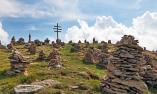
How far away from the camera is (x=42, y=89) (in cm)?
6075

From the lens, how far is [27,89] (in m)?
61.2

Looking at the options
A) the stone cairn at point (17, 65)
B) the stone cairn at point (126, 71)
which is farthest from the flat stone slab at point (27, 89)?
the stone cairn at point (17, 65)

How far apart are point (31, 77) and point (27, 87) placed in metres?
7.80

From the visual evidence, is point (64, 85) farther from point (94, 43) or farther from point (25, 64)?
point (94, 43)

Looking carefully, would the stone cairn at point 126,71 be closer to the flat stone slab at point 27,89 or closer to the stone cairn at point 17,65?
the flat stone slab at point 27,89

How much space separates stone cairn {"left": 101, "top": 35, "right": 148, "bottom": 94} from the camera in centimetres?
6122

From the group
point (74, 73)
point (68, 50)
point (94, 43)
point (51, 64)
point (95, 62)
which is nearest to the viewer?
point (74, 73)

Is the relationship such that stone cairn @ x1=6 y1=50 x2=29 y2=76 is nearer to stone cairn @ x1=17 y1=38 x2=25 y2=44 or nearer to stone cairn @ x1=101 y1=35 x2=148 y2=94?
stone cairn @ x1=101 y1=35 x2=148 y2=94

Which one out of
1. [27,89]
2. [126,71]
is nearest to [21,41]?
[27,89]

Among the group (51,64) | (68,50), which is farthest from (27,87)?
(68,50)

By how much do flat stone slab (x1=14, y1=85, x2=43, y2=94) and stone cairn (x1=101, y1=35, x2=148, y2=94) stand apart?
9.25 meters

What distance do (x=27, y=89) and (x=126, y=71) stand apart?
13.9m

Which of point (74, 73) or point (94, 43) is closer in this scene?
point (74, 73)

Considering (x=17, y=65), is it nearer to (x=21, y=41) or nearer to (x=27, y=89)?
(x=27, y=89)
